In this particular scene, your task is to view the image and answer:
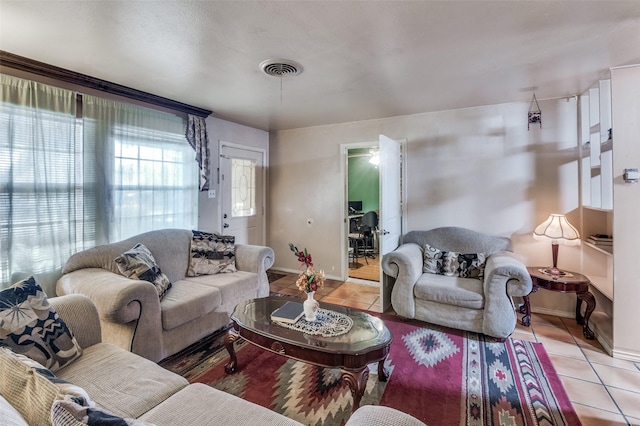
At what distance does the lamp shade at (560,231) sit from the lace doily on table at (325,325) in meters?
2.31

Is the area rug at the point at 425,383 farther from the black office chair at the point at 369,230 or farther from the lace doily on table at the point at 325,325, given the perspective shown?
the black office chair at the point at 369,230

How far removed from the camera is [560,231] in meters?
2.92

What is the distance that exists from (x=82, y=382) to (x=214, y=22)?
2.00 metres

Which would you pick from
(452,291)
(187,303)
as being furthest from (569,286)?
(187,303)

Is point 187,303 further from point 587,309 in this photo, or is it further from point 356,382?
point 587,309

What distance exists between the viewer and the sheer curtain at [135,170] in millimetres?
2786

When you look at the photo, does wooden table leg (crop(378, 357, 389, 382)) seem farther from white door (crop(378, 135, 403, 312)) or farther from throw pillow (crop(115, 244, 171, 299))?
throw pillow (crop(115, 244, 171, 299))

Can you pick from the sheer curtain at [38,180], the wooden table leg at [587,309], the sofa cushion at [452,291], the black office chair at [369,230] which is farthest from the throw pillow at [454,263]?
the sheer curtain at [38,180]

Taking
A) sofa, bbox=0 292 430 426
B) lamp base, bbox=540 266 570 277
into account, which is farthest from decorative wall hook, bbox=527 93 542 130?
sofa, bbox=0 292 430 426

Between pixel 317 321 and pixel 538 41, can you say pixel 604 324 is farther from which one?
pixel 317 321

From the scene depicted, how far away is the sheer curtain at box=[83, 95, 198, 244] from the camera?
2786mm

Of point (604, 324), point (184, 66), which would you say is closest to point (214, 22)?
point (184, 66)

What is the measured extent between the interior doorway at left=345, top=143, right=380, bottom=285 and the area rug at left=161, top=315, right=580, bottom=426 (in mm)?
1999

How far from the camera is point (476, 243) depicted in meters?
3.36
